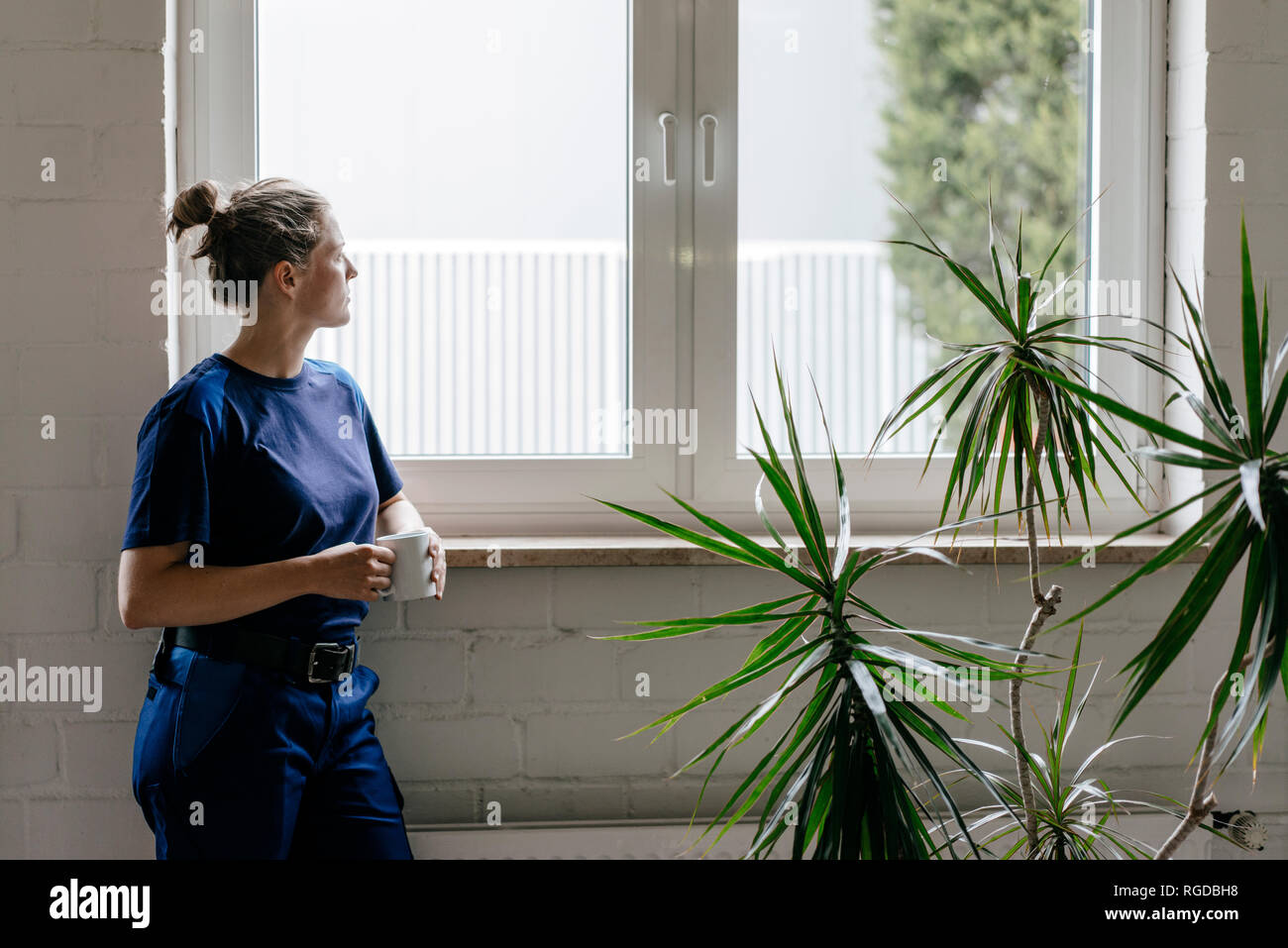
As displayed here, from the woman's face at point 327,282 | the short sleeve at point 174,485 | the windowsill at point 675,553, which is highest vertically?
the woman's face at point 327,282

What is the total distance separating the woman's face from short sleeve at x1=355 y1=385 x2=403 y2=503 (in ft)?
0.56

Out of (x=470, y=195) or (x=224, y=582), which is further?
(x=470, y=195)

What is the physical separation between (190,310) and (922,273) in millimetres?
1322

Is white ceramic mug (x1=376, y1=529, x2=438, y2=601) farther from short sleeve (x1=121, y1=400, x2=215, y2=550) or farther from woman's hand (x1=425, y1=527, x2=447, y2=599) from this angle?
short sleeve (x1=121, y1=400, x2=215, y2=550)

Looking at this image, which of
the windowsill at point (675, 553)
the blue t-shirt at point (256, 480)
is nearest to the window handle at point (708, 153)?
the windowsill at point (675, 553)

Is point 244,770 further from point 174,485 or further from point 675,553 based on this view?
point 675,553

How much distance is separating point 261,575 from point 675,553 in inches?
26.1

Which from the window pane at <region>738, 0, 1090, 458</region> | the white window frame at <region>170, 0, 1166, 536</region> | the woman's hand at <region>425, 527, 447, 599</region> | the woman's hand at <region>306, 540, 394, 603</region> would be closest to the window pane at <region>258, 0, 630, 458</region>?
the white window frame at <region>170, 0, 1166, 536</region>

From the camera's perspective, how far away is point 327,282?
147 centimetres

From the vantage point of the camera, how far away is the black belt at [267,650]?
4.48 ft

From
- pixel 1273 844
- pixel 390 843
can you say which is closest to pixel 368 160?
pixel 390 843

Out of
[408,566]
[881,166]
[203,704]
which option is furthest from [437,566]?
[881,166]

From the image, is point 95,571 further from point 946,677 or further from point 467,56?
point 946,677

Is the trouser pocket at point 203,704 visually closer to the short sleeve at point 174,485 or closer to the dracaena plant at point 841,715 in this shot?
the short sleeve at point 174,485
